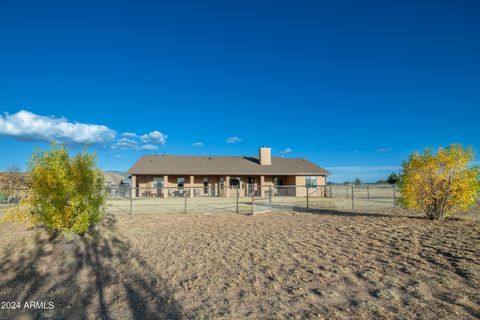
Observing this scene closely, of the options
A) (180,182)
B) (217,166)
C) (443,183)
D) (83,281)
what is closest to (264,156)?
(217,166)

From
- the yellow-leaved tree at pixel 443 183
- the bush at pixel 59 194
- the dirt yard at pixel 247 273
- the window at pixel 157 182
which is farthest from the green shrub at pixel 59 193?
the window at pixel 157 182

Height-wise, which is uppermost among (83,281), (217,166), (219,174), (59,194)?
(217,166)

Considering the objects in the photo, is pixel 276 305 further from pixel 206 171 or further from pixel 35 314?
pixel 206 171

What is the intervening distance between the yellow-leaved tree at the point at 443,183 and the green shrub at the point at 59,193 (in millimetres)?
13038

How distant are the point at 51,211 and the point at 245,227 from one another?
6509 millimetres

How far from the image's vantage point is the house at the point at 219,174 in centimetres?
2952

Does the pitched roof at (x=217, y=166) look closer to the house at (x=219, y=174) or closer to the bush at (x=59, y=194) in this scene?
the house at (x=219, y=174)

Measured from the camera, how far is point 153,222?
12.1 metres

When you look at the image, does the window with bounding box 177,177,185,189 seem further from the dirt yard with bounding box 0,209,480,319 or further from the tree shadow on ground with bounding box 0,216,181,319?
the tree shadow on ground with bounding box 0,216,181,319

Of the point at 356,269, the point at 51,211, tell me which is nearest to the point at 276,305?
the point at 356,269

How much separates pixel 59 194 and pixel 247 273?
6.72 metres

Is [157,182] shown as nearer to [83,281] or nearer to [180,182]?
[180,182]

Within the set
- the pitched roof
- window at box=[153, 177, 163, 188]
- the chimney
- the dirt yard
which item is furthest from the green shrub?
the chimney

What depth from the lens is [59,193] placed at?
8.75 meters
